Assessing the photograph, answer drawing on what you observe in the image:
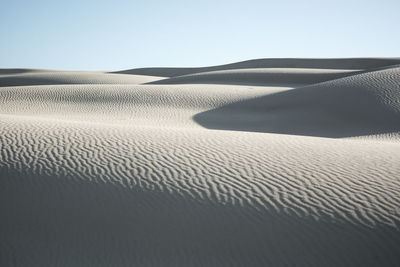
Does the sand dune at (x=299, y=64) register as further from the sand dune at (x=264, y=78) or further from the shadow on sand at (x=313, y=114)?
the shadow on sand at (x=313, y=114)

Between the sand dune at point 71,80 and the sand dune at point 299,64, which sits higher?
the sand dune at point 299,64

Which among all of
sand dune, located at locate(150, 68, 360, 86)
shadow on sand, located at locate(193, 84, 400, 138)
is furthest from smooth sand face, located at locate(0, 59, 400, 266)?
sand dune, located at locate(150, 68, 360, 86)

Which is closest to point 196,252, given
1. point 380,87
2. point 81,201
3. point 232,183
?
point 232,183

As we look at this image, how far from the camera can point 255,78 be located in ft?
50.6

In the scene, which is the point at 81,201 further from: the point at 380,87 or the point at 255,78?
the point at 255,78

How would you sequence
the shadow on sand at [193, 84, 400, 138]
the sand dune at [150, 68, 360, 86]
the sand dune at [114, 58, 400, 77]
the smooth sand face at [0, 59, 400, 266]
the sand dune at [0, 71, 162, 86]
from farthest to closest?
the sand dune at [114, 58, 400, 77], the sand dune at [0, 71, 162, 86], the sand dune at [150, 68, 360, 86], the shadow on sand at [193, 84, 400, 138], the smooth sand face at [0, 59, 400, 266]

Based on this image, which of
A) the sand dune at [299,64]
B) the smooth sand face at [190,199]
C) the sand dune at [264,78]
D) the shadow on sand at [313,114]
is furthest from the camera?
the sand dune at [299,64]

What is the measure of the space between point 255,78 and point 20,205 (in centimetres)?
1404

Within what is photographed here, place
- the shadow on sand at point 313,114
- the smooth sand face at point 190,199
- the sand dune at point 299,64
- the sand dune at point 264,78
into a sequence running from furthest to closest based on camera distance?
the sand dune at point 299,64
the sand dune at point 264,78
the shadow on sand at point 313,114
the smooth sand face at point 190,199

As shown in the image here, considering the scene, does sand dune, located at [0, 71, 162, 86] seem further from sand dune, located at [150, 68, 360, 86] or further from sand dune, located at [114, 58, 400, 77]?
sand dune, located at [114, 58, 400, 77]

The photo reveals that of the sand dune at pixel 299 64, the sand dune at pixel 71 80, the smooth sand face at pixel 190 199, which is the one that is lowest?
the smooth sand face at pixel 190 199

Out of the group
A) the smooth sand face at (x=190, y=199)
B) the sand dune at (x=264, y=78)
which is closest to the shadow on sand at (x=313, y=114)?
the smooth sand face at (x=190, y=199)

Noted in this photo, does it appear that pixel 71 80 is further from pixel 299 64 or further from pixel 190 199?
pixel 299 64

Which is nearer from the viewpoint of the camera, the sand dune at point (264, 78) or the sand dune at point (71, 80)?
the sand dune at point (264, 78)
